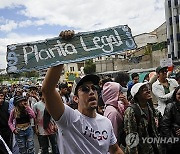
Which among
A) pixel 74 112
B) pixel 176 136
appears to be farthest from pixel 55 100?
pixel 176 136

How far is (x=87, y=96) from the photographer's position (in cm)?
264

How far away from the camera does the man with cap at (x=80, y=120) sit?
2.33 metres

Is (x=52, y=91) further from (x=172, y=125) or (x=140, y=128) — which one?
(x=172, y=125)

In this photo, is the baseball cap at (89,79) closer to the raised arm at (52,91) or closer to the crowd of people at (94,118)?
A: the crowd of people at (94,118)

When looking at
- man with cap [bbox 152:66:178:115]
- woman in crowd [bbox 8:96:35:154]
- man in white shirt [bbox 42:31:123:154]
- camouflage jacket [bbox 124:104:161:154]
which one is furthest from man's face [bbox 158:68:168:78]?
man in white shirt [bbox 42:31:123:154]

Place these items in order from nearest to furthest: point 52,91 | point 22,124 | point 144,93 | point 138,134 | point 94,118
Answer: point 52,91
point 94,118
point 138,134
point 144,93
point 22,124

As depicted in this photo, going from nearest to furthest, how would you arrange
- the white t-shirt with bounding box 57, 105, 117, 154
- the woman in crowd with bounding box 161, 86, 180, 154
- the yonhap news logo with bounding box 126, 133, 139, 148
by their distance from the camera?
1. the white t-shirt with bounding box 57, 105, 117, 154
2. the yonhap news logo with bounding box 126, 133, 139, 148
3. the woman in crowd with bounding box 161, 86, 180, 154

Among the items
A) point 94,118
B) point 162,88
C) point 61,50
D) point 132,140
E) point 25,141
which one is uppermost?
point 61,50

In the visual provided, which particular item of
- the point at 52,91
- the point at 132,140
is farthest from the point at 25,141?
the point at 52,91

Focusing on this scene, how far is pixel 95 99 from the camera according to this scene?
265 centimetres

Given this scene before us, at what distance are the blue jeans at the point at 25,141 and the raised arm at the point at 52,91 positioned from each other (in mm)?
4011

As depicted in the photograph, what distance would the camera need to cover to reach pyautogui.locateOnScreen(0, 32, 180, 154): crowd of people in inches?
95.7

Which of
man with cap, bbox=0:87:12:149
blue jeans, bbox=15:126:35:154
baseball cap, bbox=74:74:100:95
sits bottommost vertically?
blue jeans, bbox=15:126:35:154

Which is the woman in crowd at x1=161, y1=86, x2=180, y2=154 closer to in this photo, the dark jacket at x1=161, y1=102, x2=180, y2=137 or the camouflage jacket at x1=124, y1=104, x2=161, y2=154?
the dark jacket at x1=161, y1=102, x2=180, y2=137
